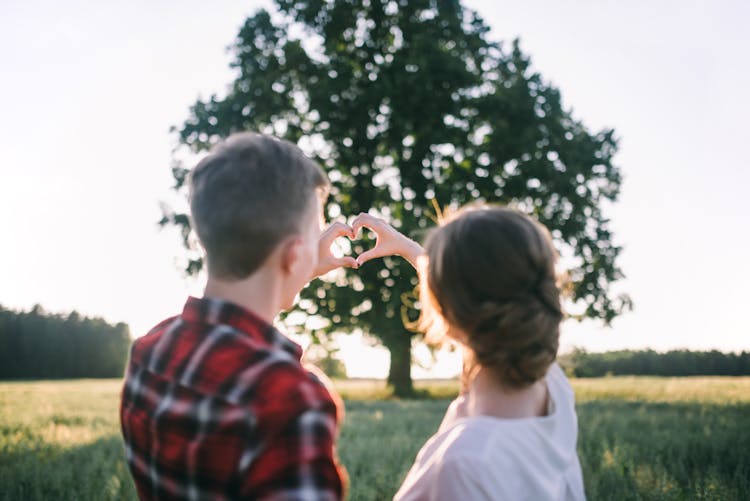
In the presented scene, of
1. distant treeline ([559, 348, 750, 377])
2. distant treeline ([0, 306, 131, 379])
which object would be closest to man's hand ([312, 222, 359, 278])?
distant treeline ([559, 348, 750, 377])

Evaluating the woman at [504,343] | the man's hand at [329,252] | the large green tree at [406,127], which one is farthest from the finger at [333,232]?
the large green tree at [406,127]

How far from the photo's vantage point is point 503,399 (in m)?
1.83

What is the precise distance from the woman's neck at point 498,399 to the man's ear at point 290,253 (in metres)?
0.69

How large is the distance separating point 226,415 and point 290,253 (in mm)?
496

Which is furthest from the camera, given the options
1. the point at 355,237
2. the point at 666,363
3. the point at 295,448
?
the point at 666,363

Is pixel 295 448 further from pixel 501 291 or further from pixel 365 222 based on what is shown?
pixel 365 222

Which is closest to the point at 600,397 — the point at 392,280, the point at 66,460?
the point at 392,280

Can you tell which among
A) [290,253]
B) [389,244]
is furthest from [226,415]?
[389,244]

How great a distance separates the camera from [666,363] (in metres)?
27.3

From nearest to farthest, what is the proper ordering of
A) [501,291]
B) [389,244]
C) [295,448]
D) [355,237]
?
[295,448]
[501,291]
[355,237]
[389,244]

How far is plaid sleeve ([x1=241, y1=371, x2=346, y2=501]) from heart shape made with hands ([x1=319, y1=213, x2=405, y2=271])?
912 mm

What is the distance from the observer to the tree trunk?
65.3ft

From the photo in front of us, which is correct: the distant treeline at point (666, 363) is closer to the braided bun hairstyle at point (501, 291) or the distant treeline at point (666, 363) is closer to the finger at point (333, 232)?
the finger at point (333, 232)

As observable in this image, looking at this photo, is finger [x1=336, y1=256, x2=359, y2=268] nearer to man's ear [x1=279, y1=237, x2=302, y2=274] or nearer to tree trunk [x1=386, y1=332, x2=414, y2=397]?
man's ear [x1=279, y1=237, x2=302, y2=274]
